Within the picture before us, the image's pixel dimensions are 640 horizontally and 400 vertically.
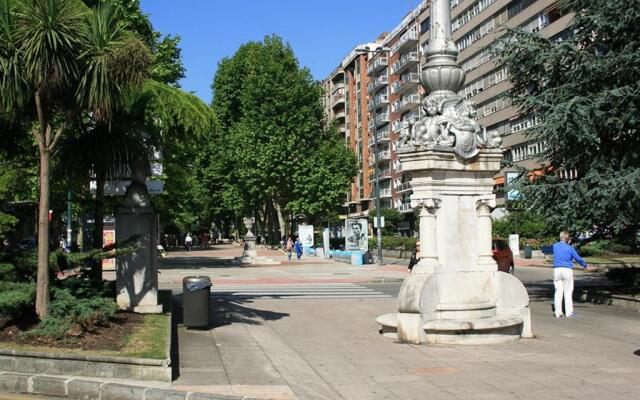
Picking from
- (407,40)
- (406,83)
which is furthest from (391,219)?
(407,40)

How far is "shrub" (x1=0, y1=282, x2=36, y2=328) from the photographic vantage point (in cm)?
910

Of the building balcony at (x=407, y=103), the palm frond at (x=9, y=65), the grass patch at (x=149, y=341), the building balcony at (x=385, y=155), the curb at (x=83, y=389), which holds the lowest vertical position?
the curb at (x=83, y=389)

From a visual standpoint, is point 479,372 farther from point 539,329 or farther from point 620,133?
point 620,133

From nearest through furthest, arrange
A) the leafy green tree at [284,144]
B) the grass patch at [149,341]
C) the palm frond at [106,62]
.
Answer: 1. the grass patch at [149,341]
2. the palm frond at [106,62]
3. the leafy green tree at [284,144]

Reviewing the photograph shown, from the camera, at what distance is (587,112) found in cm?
1695

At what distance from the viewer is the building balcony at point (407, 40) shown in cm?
8469

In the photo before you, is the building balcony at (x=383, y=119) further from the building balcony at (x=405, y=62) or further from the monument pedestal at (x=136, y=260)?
the monument pedestal at (x=136, y=260)

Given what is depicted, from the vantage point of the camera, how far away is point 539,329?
12961 millimetres

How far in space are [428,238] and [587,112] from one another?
25.0 ft

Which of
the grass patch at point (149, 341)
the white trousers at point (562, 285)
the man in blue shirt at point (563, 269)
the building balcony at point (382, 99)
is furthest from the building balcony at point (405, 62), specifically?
the grass patch at point (149, 341)

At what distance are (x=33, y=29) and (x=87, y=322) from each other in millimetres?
3825

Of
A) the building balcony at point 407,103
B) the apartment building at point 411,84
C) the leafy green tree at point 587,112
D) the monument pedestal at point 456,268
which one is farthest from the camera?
the building balcony at point 407,103

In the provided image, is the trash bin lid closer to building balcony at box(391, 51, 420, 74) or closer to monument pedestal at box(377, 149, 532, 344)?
monument pedestal at box(377, 149, 532, 344)

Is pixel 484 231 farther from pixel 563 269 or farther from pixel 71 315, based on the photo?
pixel 71 315
